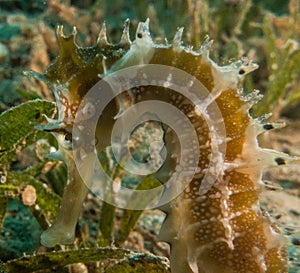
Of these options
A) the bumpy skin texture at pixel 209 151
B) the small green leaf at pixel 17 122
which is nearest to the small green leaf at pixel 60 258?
the bumpy skin texture at pixel 209 151

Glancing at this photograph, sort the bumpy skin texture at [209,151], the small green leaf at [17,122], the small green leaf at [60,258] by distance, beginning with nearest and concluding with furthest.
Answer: the bumpy skin texture at [209,151] < the small green leaf at [60,258] < the small green leaf at [17,122]

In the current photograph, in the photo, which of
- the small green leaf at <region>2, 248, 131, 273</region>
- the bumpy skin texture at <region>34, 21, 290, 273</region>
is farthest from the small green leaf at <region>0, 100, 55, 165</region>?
the small green leaf at <region>2, 248, 131, 273</region>

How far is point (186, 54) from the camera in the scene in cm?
155

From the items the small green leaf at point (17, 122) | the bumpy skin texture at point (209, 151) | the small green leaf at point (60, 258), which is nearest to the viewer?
the bumpy skin texture at point (209, 151)

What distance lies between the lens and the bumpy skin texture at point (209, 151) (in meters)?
1.55

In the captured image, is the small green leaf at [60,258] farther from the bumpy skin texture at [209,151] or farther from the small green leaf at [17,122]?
the small green leaf at [17,122]

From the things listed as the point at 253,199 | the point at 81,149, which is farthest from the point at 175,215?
the point at 81,149

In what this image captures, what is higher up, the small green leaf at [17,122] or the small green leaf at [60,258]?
the small green leaf at [17,122]

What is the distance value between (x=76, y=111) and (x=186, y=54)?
51 cm

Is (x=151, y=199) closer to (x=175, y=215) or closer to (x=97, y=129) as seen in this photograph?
(x=175, y=215)

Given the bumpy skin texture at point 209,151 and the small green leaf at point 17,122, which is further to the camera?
the small green leaf at point 17,122

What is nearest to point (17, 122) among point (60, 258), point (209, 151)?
point (60, 258)

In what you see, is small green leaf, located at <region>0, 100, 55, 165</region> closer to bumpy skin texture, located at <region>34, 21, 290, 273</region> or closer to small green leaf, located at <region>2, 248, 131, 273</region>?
bumpy skin texture, located at <region>34, 21, 290, 273</region>

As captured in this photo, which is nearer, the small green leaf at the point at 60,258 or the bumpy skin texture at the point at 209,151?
the bumpy skin texture at the point at 209,151
